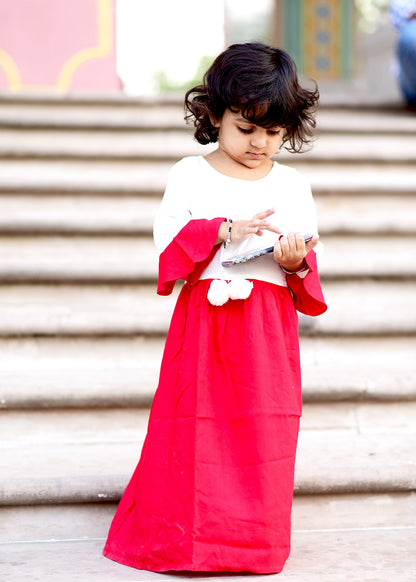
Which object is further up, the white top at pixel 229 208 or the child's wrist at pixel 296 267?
the white top at pixel 229 208

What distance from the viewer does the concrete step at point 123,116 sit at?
383 centimetres

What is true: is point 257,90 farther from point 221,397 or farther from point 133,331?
point 133,331

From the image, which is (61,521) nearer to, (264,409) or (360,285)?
(264,409)

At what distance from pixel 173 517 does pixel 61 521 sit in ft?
1.60

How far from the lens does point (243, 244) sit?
170 cm

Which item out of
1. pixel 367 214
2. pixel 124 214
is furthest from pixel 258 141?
pixel 367 214

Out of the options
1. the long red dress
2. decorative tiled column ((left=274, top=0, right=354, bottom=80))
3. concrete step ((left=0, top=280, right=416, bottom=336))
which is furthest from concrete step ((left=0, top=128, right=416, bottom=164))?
decorative tiled column ((left=274, top=0, right=354, bottom=80))

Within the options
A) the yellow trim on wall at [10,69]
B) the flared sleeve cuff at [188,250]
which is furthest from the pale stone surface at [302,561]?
the yellow trim on wall at [10,69]

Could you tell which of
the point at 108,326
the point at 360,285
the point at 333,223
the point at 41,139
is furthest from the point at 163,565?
the point at 41,139

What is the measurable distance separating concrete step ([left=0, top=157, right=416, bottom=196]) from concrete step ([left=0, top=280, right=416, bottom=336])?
0.64 m

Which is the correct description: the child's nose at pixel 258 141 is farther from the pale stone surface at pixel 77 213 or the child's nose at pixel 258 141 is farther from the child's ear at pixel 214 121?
the pale stone surface at pixel 77 213

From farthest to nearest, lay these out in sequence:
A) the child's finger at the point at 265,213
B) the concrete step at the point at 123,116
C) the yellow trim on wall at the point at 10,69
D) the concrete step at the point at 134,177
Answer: the yellow trim on wall at the point at 10,69 → the concrete step at the point at 123,116 → the concrete step at the point at 134,177 → the child's finger at the point at 265,213

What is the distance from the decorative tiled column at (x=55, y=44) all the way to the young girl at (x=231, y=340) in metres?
3.97

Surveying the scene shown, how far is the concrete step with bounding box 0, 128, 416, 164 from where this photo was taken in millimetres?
3605
